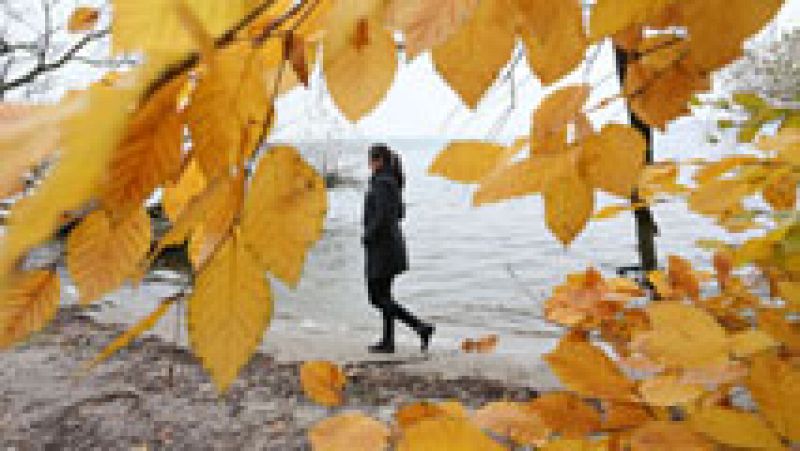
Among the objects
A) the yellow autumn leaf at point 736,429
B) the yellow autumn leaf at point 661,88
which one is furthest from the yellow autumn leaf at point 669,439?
the yellow autumn leaf at point 661,88

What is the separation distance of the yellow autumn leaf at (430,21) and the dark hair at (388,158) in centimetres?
358

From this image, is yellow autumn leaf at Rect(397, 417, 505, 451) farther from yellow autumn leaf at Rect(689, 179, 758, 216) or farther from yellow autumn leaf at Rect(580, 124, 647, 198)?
yellow autumn leaf at Rect(689, 179, 758, 216)

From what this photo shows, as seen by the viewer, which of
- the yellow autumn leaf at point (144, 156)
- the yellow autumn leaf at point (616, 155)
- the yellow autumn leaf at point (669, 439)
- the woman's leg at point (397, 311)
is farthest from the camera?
the woman's leg at point (397, 311)

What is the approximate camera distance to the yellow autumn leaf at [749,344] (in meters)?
0.60

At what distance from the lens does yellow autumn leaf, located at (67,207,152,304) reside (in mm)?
368

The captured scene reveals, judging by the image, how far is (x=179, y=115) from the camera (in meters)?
0.31

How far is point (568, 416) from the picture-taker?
73 cm

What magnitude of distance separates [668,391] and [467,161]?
0.35m

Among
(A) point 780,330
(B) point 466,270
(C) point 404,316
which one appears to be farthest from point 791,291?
(B) point 466,270

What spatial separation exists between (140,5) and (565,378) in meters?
0.60

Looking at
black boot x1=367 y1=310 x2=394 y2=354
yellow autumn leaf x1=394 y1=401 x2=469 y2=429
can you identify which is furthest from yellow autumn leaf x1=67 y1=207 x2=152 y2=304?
black boot x1=367 y1=310 x2=394 y2=354

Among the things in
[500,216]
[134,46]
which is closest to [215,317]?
[134,46]

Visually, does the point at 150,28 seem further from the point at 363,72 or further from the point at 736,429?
the point at 736,429

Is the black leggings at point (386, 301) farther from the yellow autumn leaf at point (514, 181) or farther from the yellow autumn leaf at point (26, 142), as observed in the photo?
the yellow autumn leaf at point (26, 142)
